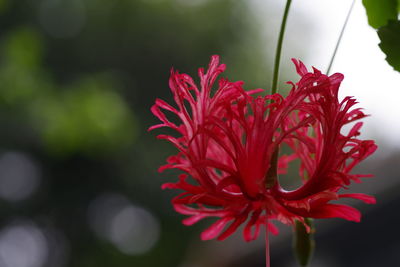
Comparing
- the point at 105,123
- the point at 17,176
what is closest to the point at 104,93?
the point at 105,123

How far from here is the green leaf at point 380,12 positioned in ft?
1.97

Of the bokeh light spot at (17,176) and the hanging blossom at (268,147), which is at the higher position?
the bokeh light spot at (17,176)

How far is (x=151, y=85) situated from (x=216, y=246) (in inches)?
93.6

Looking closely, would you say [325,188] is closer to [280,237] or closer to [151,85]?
[280,237]

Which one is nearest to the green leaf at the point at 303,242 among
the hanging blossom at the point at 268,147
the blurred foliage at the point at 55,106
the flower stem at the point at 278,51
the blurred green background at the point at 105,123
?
the hanging blossom at the point at 268,147

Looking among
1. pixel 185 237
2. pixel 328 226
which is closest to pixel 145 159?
pixel 185 237

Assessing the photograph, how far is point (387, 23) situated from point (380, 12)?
5 cm

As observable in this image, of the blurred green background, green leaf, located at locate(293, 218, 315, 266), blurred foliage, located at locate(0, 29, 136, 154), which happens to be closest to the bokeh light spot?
the blurred green background

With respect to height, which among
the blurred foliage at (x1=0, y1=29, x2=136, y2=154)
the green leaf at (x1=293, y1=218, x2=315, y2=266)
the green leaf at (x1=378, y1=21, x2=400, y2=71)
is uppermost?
the blurred foliage at (x1=0, y1=29, x2=136, y2=154)

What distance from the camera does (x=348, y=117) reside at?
51cm

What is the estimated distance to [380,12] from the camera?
0.60 metres

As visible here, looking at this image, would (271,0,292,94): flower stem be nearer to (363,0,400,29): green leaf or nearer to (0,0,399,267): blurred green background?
(363,0,400,29): green leaf

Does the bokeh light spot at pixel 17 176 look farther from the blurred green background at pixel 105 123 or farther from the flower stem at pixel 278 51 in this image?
the flower stem at pixel 278 51

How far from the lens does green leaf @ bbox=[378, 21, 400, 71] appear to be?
54cm
